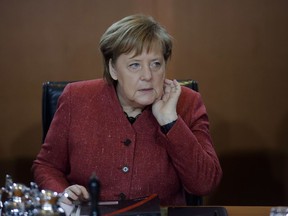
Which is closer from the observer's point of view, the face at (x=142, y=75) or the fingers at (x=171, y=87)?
the face at (x=142, y=75)

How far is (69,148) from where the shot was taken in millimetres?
1791

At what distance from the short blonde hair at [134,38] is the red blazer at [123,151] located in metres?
0.19

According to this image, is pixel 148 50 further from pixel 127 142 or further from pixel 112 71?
pixel 127 142

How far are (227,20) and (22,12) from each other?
3.44ft

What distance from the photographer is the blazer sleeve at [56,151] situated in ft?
5.81

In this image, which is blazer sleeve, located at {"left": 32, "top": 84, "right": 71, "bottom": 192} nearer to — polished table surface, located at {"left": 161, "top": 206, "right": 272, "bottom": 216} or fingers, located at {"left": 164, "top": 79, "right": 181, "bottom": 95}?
fingers, located at {"left": 164, "top": 79, "right": 181, "bottom": 95}

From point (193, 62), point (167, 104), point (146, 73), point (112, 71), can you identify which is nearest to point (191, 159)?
point (167, 104)

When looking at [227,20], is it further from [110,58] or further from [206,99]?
[110,58]

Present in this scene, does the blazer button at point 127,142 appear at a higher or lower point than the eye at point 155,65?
lower

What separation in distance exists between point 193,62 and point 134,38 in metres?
0.98

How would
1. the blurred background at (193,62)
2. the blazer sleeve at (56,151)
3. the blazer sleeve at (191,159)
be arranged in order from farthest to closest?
the blurred background at (193,62), the blazer sleeve at (56,151), the blazer sleeve at (191,159)

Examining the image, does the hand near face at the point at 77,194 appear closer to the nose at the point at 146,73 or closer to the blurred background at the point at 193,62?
the nose at the point at 146,73

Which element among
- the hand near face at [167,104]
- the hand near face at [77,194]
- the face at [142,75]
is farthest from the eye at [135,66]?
the hand near face at [77,194]

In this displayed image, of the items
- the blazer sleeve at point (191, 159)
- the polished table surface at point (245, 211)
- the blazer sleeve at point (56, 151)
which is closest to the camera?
the polished table surface at point (245, 211)
